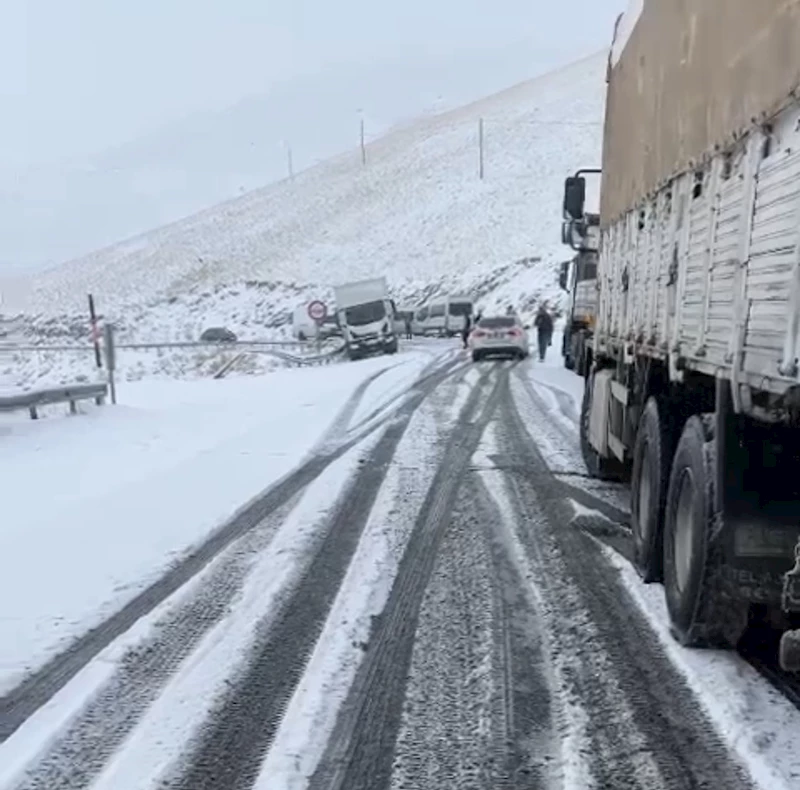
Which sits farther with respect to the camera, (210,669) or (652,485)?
(652,485)

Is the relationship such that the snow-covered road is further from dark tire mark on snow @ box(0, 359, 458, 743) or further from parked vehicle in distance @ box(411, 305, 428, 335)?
parked vehicle in distance @ box(411, 305, 428, 335)

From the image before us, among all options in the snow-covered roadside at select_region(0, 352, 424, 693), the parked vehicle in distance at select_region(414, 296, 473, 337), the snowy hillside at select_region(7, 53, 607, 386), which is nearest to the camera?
the snow-covered roadside at select_region(0, 352, 424, 693)

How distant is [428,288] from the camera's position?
63656 mm

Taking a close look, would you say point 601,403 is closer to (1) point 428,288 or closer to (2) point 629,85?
(2) point 629,85

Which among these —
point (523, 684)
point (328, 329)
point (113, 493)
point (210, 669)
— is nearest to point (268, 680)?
point (210, 669)

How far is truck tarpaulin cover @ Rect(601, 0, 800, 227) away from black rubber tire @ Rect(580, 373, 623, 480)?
235 cm

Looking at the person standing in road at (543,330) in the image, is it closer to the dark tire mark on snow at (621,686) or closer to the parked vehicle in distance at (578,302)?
the parked vehicle in distance at (578,302)

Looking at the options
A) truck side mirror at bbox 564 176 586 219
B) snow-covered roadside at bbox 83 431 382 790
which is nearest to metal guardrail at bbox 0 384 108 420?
snow-covered roadside at bbox 83 431 382 790

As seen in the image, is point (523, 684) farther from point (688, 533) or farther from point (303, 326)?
point (303, 326)

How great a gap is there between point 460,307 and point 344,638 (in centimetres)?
4638

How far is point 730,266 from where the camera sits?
4.50 metres

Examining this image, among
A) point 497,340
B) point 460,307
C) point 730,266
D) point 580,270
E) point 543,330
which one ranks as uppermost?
point 730,266

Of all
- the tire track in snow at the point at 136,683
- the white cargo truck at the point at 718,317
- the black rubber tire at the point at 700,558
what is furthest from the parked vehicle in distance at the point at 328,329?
the black rubber tire at the point at 700,558

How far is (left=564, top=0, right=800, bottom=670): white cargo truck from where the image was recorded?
3.80 meters
